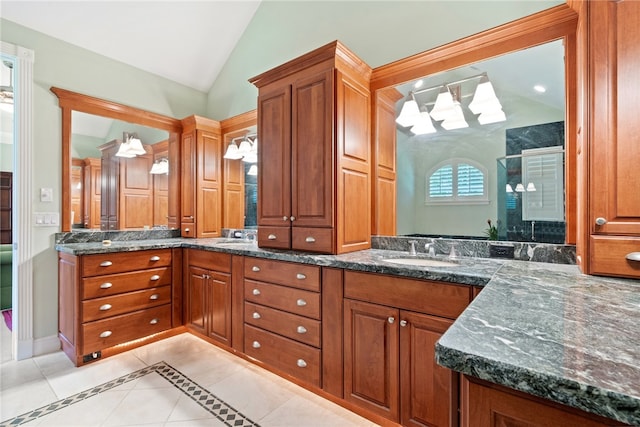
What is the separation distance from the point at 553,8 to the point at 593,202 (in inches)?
44.9

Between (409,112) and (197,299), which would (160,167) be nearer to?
(197,299)

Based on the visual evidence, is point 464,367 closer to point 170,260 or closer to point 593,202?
point 593,202

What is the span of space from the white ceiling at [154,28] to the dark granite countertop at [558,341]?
3575 millimetres

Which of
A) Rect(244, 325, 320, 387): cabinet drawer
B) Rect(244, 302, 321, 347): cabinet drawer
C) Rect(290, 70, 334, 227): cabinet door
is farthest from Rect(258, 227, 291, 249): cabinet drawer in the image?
Rect(244, 325, 320, 387): cabinet drawer

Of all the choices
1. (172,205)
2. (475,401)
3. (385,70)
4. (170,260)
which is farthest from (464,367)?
(172,205)

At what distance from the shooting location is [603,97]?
4.14 feet

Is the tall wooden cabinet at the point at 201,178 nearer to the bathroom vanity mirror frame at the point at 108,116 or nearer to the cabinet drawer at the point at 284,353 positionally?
the bathroom vanity mirror frame at the point at 108,116

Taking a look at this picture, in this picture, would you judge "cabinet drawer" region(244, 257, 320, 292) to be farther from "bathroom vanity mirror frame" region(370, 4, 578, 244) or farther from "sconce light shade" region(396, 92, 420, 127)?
"sconce light shade" region(396, 92, 420, 127)

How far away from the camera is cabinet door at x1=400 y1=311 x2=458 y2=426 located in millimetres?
1404

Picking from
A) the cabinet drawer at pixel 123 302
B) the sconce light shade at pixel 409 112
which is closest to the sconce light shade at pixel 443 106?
the sconce light shade at pixel 409 112

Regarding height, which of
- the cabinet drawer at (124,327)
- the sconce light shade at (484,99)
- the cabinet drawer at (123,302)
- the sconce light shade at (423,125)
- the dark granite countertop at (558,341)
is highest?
the sconce light shade at (484,99)

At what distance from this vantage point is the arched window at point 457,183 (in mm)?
1963

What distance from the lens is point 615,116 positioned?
4.06 feet

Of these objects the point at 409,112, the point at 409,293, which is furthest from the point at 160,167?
the point at 409,293
